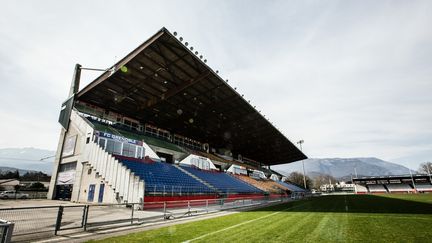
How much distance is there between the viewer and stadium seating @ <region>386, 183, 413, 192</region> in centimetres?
6325

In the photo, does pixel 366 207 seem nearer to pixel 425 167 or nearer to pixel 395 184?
pixel 395 184

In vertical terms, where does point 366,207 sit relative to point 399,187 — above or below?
above

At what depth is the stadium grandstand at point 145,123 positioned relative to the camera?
18484 millimetres

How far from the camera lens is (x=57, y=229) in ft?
24.8

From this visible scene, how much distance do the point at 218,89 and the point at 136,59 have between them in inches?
411

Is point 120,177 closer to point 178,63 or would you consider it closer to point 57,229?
point 57,229

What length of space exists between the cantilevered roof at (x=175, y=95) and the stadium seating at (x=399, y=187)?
5047 centimetres

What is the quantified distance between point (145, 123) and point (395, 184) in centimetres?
7938

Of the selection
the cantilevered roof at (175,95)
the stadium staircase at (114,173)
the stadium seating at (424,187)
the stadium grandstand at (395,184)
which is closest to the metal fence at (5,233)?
the stadium staircase at (114,173)

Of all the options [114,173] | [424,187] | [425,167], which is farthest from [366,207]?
[425,167]

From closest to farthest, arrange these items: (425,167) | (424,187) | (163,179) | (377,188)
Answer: (163,179)
(424,187)
(377,188)
(425,167)

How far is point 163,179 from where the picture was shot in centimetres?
2039

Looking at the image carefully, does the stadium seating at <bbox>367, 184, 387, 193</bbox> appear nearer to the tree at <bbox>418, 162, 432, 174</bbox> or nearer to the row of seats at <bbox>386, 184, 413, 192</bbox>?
the row of seats at <bbox>386, 184, 413, 192</bbox>

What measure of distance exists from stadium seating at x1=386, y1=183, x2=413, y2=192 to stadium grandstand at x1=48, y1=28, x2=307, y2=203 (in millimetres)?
56869
